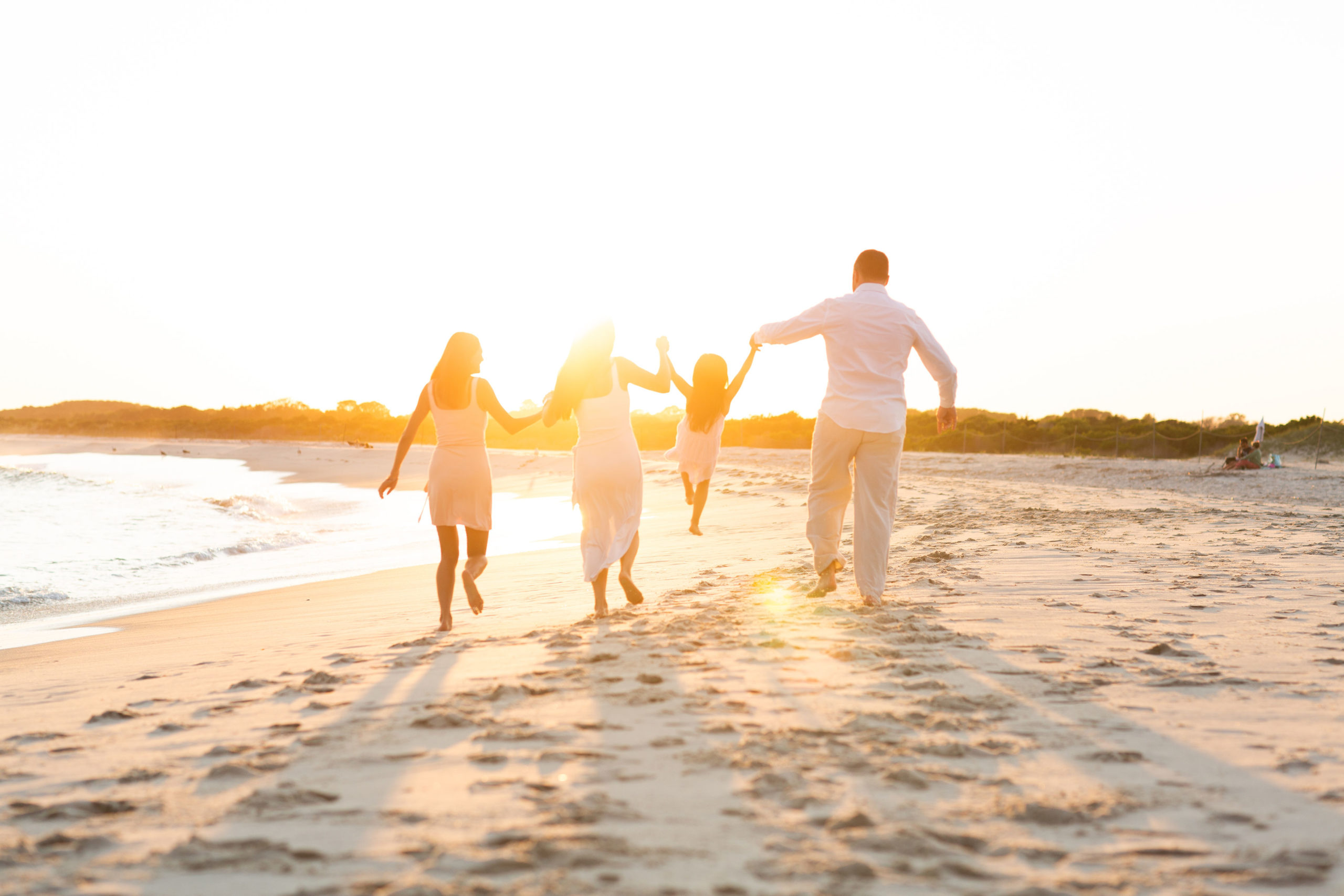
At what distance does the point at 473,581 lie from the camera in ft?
17.9

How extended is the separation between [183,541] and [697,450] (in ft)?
27.0

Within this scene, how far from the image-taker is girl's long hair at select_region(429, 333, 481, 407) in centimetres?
535

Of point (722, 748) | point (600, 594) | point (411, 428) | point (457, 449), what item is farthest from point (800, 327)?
point (722, 748)

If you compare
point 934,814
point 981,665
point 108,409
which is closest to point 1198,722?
point 981,665

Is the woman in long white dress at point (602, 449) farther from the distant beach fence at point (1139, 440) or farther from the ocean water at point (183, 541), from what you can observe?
the distant beach fence at point (1139, 440)

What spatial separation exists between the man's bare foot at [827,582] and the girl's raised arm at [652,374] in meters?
1.56

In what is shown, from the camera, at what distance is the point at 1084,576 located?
6000mm

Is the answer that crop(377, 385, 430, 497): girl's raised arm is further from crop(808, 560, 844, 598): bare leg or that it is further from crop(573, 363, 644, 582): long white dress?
crop(808, 560, 844, 598): bare leg

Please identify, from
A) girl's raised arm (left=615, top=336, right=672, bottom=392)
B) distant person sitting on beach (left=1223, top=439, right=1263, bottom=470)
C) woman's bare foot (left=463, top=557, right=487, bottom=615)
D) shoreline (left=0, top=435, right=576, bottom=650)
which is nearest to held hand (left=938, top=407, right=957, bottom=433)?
girl's raised arm (left=615, top=336, right=672, bottom=392)

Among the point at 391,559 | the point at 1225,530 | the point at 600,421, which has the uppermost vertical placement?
the point at 600,421

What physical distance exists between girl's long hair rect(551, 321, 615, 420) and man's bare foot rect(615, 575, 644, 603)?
107 cm

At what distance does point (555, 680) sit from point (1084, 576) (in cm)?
410

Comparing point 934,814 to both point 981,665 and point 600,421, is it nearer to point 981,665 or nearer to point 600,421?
point 981,665

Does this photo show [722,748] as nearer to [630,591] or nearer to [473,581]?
[630,591]
